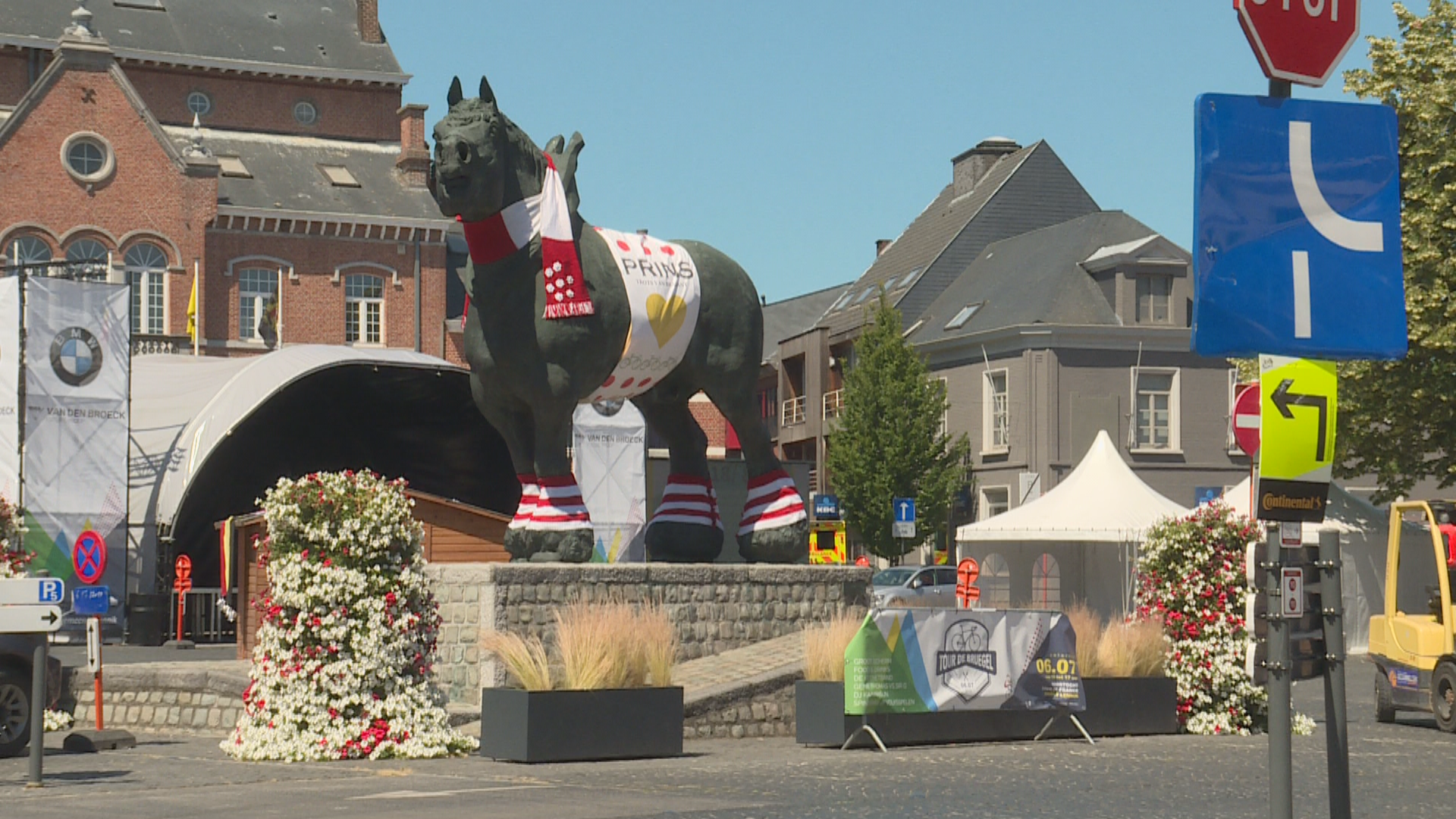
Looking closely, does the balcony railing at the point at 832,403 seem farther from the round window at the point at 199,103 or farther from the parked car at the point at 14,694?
the parked car at the point at 14,694

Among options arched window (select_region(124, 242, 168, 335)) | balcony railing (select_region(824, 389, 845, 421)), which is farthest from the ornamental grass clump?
balcony railing (select_region(824, 389, 845, 421))

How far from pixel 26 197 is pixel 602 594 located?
38.4 metres

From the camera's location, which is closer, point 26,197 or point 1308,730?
point 1308,730

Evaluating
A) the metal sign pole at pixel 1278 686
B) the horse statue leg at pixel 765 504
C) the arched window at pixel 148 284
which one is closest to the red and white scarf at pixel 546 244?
the horse statue leg at pixel 765 504

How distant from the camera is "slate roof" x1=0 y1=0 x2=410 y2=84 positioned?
58.3 m

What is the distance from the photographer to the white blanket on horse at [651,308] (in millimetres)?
17047

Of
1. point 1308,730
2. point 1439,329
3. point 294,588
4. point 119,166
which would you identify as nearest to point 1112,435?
point 1439,329

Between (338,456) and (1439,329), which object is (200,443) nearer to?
(338,456)

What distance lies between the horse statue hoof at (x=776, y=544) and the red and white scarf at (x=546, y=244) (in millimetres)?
3536

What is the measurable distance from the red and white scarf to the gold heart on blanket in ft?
3.21

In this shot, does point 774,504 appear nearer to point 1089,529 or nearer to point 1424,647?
point 1424,647

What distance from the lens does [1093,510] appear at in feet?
105

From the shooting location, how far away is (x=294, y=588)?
13.8 metres

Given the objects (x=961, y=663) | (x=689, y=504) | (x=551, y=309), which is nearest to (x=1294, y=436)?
(x=961, y=663)
